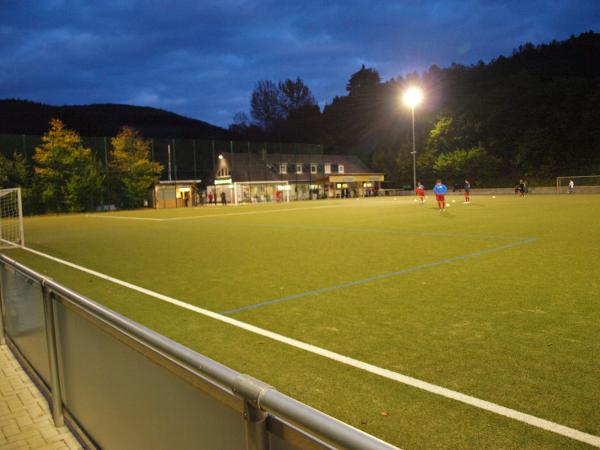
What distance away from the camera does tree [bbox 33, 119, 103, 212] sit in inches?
1893

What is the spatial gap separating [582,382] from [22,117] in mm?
164382

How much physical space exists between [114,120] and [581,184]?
16268cm

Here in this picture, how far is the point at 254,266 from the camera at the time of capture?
10.8 metres

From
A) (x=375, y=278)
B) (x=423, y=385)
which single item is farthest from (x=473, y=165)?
(x=423, y=385)

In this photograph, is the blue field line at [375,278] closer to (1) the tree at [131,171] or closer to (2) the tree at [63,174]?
(2) the tree at [63,174]

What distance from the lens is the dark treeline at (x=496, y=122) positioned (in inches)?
2486

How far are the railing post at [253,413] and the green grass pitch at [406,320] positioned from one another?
1884mm

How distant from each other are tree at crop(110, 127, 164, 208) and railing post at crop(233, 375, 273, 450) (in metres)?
56.3

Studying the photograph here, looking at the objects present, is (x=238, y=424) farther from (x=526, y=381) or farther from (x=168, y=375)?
(x=526, y=381)

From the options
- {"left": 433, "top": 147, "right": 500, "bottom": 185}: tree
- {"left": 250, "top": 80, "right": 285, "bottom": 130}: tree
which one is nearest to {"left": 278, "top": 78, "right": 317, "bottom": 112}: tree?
{"left": 250, "top": 80, "right": 285, "bottom": 130}: tree

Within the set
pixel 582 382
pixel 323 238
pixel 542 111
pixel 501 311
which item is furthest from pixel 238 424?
pixel 542 111

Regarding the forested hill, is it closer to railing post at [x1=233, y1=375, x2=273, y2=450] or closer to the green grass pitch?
the green grass pitch

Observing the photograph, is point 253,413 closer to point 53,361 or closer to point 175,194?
point 53,361

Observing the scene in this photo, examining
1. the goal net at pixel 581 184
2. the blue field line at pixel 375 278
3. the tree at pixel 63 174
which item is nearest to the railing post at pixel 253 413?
the blue field line at pixel 375 278
